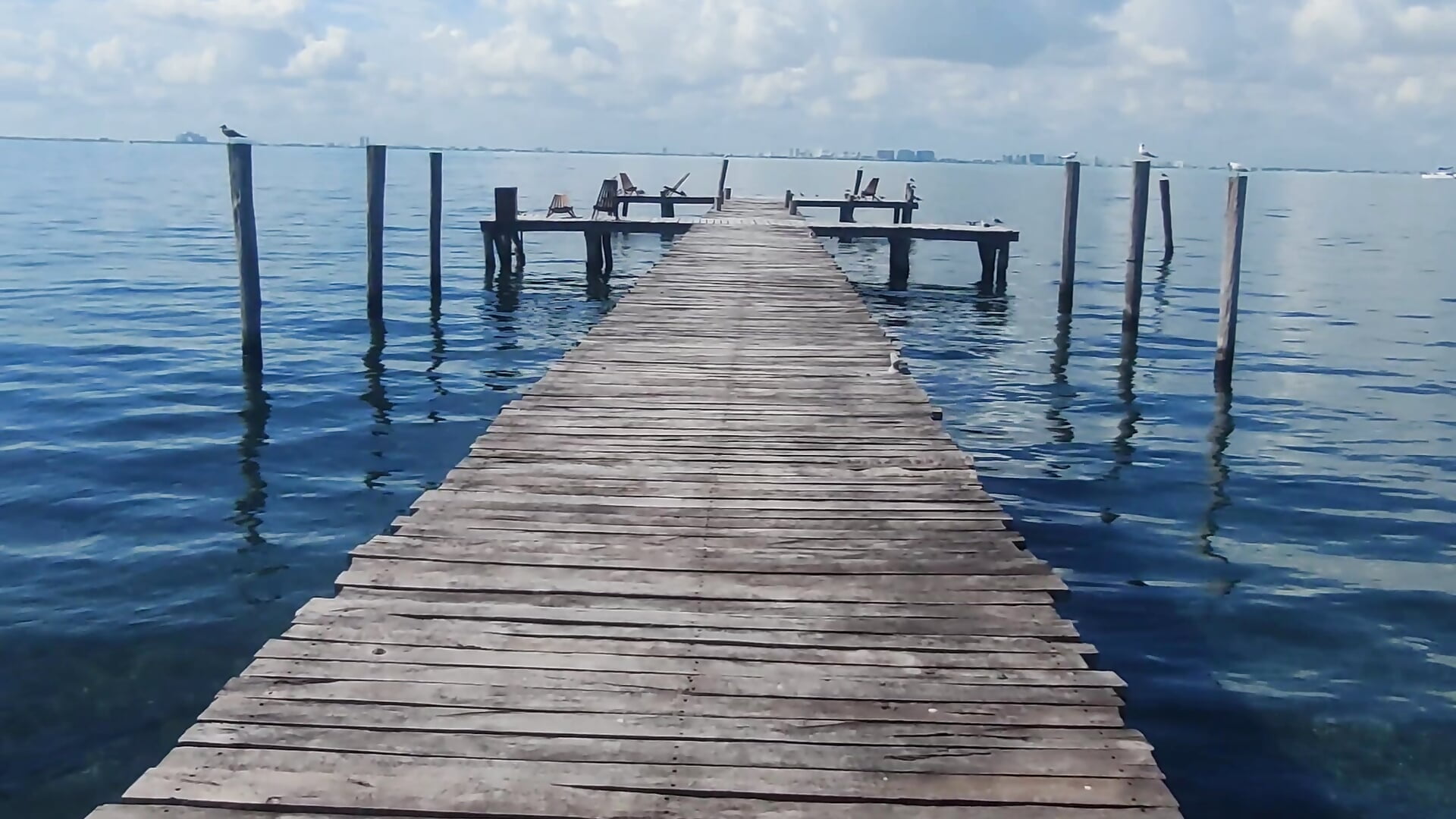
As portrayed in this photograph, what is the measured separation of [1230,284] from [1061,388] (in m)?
2.49

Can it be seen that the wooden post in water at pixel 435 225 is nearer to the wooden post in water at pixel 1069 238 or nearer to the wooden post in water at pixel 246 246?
the wooden post in water at pixel 246 246

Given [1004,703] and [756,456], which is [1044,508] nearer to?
[756,456]

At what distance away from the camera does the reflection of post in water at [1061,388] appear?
13.3 meters

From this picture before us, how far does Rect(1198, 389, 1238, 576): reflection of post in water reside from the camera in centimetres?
952

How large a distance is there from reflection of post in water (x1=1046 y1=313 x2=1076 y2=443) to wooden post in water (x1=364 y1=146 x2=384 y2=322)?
33.2ft

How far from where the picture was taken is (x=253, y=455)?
11664 millimetres

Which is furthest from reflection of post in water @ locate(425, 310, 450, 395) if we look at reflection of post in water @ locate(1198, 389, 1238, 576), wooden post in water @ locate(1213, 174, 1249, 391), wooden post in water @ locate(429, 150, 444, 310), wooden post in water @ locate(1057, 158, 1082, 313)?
wooden post in water @ locate(1057, 158, 1082, 313)

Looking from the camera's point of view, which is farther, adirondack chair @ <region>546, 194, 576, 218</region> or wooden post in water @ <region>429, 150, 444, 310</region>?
adirondack chair @ <region>546, 194, 576, 218</region>

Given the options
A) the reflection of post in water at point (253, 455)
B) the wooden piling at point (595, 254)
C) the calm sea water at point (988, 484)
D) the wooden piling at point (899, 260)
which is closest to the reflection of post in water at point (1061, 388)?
the calm sea water at point (988, 484)

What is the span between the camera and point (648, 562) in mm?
5254

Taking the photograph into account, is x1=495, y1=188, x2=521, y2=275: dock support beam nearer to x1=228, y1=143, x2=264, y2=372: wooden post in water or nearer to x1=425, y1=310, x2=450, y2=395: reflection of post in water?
x1=425, y1=310, x2=450, y2=395: reflection of post in water

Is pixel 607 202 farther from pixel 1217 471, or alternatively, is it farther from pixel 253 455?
pixel 1217 471

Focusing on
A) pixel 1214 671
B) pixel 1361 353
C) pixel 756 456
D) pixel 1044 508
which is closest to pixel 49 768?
pixel 756 456

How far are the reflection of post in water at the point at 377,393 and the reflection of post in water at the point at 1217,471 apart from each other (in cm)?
724
